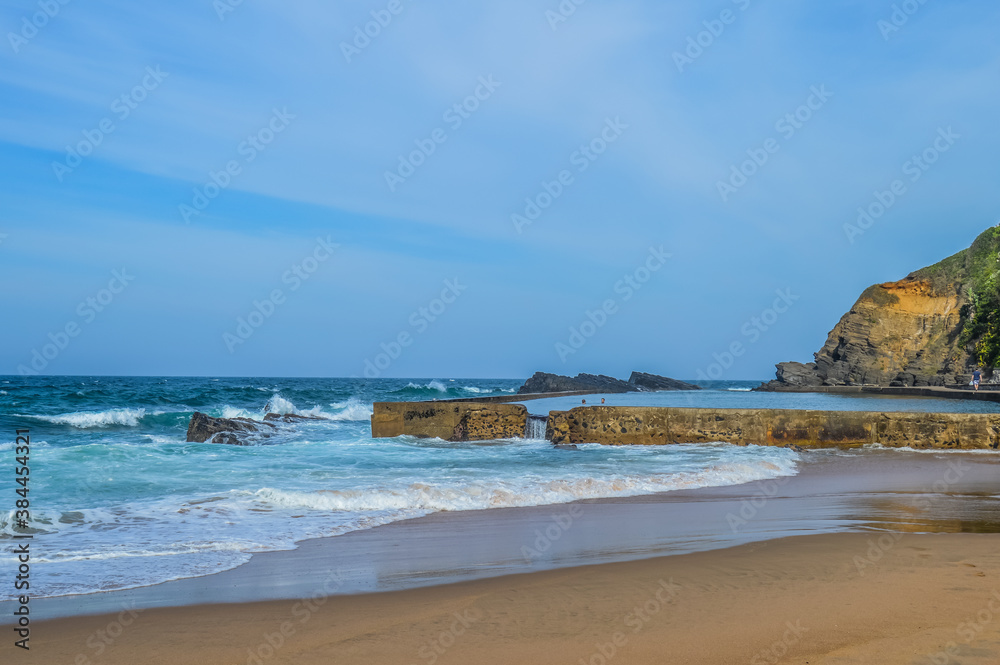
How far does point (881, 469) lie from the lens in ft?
32.6

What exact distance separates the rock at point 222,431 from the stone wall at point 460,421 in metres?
3.49

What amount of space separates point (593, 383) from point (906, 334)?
26.6 m

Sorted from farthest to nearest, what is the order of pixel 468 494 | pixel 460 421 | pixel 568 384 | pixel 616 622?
1. pixel 568 384
2. pixel 460 421
3. pixel 468 494
4. pixel 616 622

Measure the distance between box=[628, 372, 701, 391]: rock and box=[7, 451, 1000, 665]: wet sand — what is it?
6154 centimetres

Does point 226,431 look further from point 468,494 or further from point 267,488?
point 468,494

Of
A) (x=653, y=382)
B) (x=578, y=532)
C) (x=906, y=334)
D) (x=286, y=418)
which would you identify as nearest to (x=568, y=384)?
(x=653, y=382)

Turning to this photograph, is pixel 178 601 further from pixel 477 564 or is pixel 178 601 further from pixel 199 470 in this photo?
pixel 199 470

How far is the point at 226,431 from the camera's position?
626 inches

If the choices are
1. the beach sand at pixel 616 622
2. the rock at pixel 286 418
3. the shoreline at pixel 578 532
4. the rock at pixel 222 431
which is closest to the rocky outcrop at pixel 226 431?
the rock at pixel 222 431

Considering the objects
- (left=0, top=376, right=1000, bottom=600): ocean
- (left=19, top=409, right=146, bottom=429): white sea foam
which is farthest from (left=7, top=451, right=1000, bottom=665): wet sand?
(left=19, top=409, right=146, bottom=429): white sea foam

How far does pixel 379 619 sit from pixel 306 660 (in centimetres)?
59

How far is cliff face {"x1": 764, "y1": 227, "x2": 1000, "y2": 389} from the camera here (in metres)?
53.9

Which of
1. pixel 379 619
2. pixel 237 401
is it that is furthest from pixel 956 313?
pixel 379 619

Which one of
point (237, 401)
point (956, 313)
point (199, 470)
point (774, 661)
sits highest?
point (956, 313)
